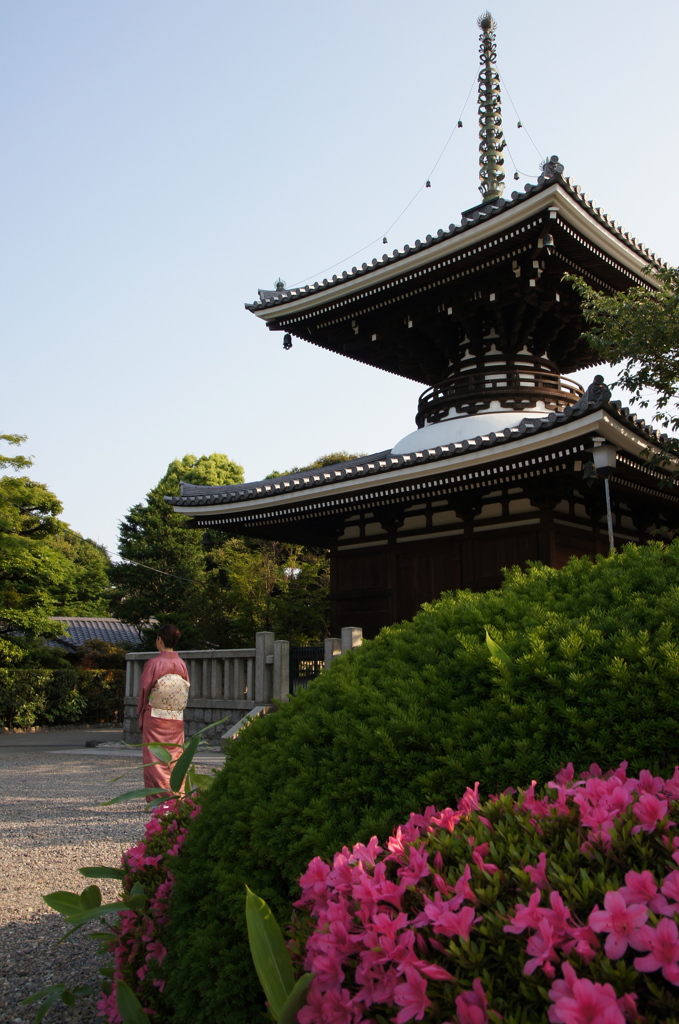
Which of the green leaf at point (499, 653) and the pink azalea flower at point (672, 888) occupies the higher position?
the green leaf at point (499, 653)

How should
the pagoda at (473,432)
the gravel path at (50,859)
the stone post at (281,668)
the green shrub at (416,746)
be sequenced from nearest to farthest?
1. the green shrub at (416,746)
2. the gravel path at (50,859)
3. the pagoda at (473,432)
4. the stone post at (281,668)

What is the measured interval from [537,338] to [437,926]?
40.5 ft

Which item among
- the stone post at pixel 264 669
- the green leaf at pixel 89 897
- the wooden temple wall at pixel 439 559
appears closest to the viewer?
the green leaf at pixel 89 897

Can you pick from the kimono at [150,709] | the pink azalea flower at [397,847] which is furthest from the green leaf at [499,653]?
the kimono at [150,709]

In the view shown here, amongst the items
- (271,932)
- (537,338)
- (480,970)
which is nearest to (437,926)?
(480,970)

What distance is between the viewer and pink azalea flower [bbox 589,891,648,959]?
1196 millimetres

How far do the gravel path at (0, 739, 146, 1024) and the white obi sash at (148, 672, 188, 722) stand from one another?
1.01 metres

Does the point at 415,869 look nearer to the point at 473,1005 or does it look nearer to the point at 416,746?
the point at 473,1005

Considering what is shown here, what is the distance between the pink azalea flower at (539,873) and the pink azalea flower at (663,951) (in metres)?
0.26

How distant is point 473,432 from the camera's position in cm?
1199

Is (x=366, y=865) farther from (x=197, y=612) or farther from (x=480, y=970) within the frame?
(x=197, y=612)

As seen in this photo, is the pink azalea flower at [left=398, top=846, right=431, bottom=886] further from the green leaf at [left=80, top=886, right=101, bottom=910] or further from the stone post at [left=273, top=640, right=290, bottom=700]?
the stone post at [left=273, top=640, right=290, bottom=700]

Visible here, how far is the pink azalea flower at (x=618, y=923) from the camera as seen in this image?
1.20m

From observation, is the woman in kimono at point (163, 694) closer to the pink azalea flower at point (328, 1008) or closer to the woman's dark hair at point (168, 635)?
the woman's dark hair at point (168, 635)
